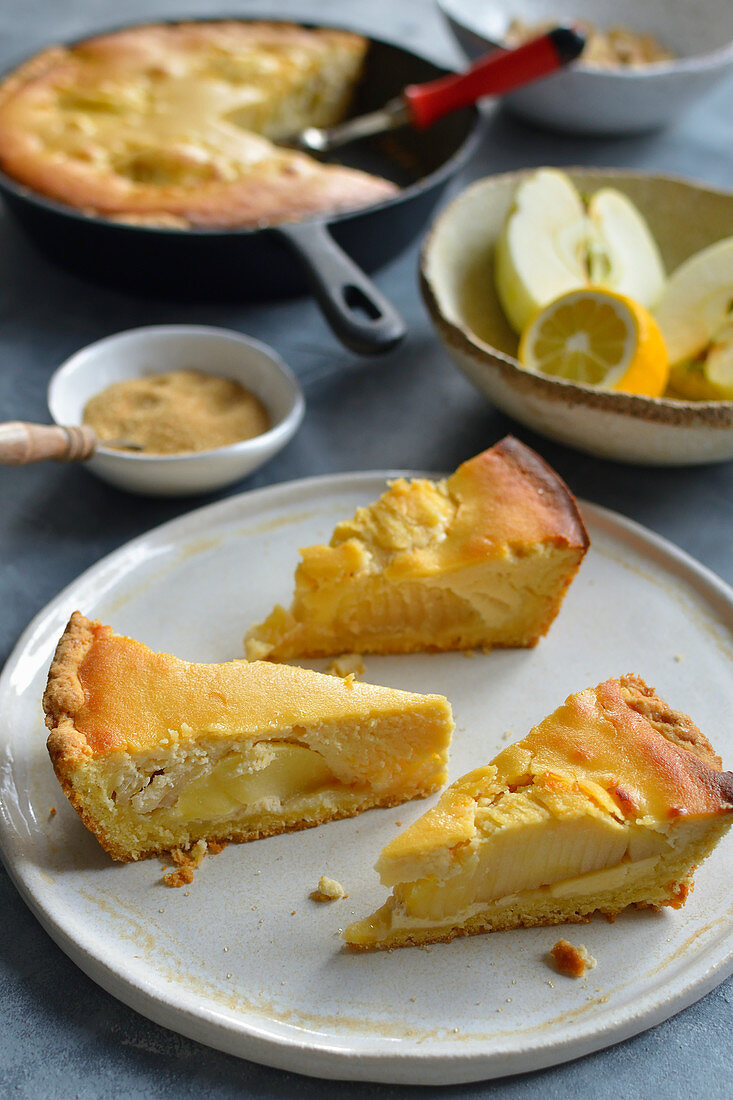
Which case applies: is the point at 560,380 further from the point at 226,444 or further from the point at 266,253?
the point at 266,253

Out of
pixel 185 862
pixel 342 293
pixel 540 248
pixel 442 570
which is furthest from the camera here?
pixel 540 248

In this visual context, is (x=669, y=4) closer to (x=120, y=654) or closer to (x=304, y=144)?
(x=304, y=144)

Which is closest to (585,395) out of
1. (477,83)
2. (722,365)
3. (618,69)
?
(722,365)

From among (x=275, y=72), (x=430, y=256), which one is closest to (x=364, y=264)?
(x=430, y=256)

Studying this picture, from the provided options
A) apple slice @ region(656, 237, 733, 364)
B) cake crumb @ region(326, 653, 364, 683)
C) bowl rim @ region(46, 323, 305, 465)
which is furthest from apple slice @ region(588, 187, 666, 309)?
cake crumb @ region(326, 653, 364, 683)

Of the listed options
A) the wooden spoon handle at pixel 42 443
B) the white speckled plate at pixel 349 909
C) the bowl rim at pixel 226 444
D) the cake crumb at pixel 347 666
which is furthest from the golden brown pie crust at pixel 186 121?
the cake crumb at pixel 347 666
